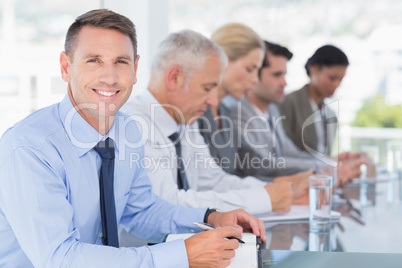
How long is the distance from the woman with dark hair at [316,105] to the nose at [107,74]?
245 cm

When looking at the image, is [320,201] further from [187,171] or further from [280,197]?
[187,171]

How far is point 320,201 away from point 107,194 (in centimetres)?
84

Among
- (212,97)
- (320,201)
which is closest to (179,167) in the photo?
(212,97)

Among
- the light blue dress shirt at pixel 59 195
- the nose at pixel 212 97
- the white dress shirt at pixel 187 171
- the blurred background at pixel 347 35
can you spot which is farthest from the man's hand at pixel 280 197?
the blurred background at pixel 347 35

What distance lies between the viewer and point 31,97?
13.8ft

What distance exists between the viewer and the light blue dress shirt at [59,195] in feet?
3.68

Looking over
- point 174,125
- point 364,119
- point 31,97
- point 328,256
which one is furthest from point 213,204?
point 364,119

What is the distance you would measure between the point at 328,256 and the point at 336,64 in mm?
2390

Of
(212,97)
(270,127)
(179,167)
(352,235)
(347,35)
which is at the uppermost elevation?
(347,35)

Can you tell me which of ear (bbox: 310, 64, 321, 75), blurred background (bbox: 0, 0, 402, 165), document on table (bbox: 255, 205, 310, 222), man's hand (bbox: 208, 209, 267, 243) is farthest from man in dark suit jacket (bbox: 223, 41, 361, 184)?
blurred background (bbox: 0, 0, 402, 165)

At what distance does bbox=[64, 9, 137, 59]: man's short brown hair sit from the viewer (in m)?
1.34

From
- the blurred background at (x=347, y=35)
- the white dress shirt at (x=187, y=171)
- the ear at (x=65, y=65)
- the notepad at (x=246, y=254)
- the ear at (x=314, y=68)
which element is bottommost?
the notepad at (x=246, y=254)

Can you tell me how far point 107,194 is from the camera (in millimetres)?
1382

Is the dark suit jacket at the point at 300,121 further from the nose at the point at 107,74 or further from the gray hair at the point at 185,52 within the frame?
the nose at the point at 107,74
